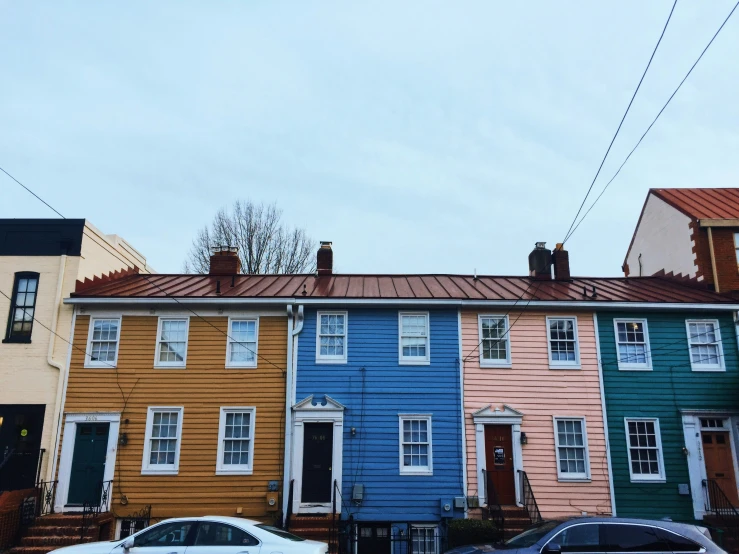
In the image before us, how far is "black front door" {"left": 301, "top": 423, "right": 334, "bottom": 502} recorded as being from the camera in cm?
1588

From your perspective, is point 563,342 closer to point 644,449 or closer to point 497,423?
point 497,423

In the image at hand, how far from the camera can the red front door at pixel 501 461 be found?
1603cm

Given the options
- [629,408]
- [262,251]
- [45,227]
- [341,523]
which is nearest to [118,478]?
[341,523]

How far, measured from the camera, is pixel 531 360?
17156 mm

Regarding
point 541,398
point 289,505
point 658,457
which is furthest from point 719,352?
point 289,505

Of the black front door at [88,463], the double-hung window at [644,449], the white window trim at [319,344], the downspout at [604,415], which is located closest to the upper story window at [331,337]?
the white window trim at [319,344]

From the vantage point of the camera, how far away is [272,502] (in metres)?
15.6

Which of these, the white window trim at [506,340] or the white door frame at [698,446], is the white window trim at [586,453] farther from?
the white door frame at [698,446]

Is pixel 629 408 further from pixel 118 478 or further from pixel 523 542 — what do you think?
pixel 118 478

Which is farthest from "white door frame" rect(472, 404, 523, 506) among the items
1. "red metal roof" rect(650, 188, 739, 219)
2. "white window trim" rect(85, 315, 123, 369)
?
"white window trim" rect(85, 315, 123, 369)

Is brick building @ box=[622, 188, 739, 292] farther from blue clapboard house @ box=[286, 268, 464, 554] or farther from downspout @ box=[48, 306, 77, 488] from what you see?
downspout @ box=[48, 306, 77, 488]

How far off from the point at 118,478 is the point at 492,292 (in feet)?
38.8

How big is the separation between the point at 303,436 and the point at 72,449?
6.23 meters

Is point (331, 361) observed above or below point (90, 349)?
below
